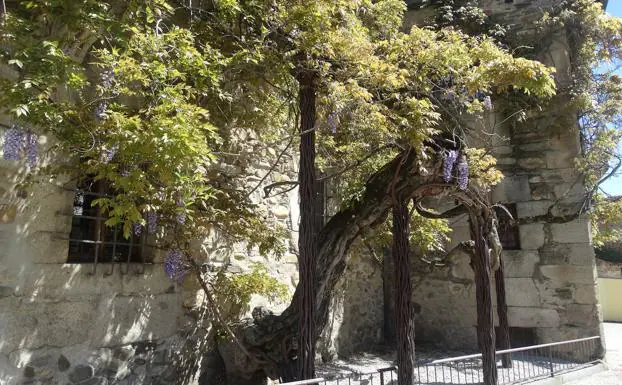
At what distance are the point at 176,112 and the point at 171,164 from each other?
1.31 ft

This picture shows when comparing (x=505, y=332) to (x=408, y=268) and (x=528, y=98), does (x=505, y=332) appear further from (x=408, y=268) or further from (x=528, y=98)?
(x=528, y=98)

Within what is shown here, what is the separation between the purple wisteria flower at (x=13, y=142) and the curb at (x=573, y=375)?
505 cm

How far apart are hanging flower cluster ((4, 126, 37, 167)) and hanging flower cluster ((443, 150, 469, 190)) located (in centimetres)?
309

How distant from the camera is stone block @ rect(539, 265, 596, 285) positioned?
672cm

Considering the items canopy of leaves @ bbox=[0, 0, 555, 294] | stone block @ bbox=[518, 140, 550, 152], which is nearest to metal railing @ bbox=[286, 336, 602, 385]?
canopy of leaves @ bbox=[0, 0, 555, 294]

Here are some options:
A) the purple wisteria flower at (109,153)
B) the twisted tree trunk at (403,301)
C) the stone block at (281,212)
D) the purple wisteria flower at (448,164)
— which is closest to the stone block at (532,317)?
the twisted tree trunk at (403,301)

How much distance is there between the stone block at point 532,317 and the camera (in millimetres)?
6875

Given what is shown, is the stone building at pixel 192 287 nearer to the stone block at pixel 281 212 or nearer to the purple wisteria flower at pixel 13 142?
the stone block at pixel 281 212

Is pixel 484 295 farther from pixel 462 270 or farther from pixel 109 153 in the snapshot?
pixel 109 153

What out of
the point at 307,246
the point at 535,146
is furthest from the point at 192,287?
the point at 535,146

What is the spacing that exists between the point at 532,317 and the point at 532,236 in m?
1.20

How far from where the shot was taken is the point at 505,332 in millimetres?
5594

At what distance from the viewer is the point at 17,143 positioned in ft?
8.96

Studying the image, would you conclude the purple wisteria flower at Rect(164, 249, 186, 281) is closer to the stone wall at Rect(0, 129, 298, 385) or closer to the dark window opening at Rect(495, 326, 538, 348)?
the stone wall at Rect(0, 129, 298, 385)
